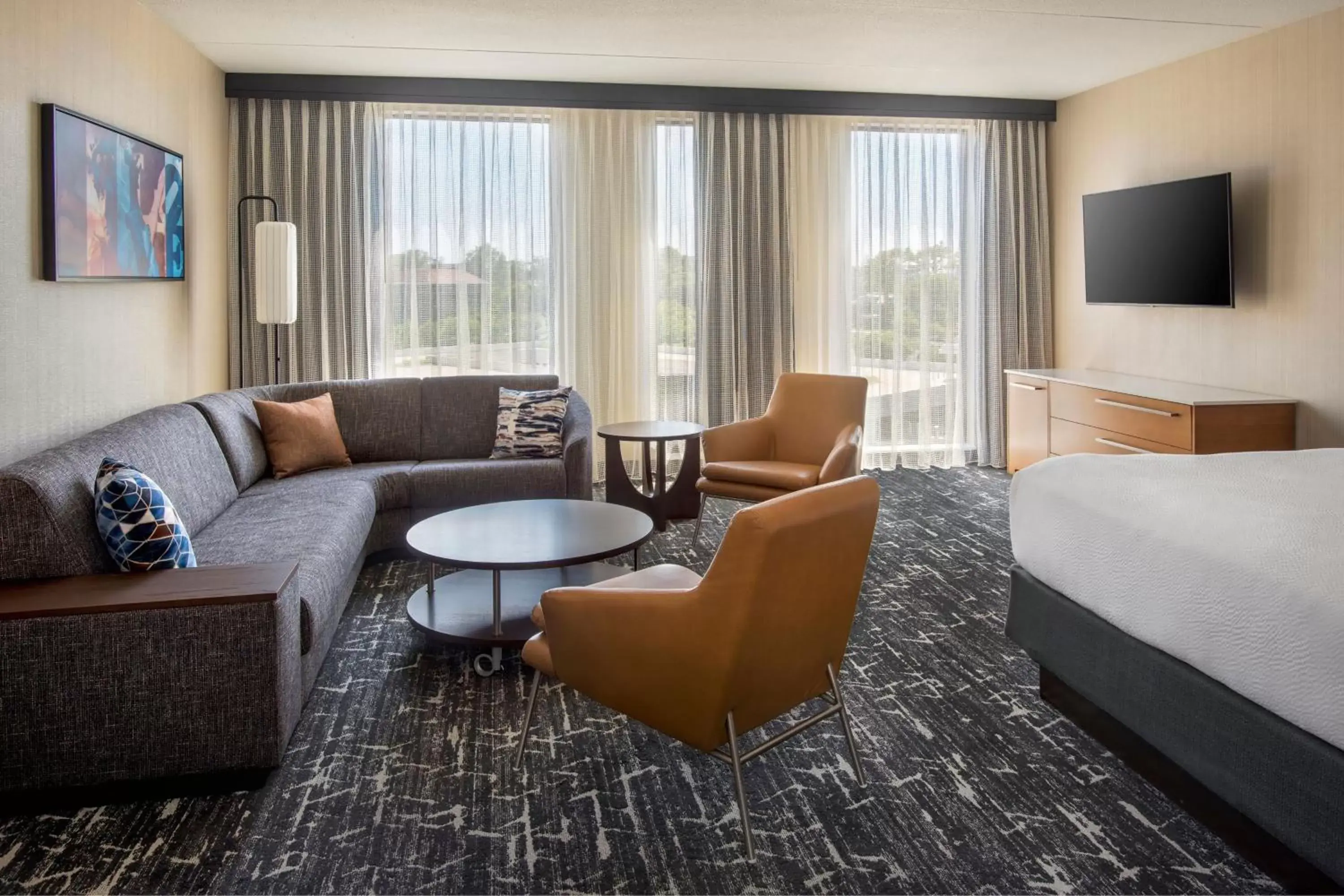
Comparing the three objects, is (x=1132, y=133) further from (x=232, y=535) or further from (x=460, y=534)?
(x=232, y=535)

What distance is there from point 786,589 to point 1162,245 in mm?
4572

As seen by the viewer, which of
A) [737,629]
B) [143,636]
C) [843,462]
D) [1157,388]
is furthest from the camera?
[1157,388]

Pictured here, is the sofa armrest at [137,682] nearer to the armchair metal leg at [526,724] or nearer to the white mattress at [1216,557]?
the armchair metal leg at [526,724]

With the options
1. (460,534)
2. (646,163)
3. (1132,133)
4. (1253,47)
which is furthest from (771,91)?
(460,534)

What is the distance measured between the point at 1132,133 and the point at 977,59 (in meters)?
1.21

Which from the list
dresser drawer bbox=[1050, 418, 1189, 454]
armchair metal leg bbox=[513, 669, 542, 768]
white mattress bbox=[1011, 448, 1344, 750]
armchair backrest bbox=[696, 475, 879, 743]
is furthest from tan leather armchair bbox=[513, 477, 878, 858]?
dresser drawer bbox=[1050, 418, 1189, 454]

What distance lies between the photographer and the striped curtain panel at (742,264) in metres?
6.54

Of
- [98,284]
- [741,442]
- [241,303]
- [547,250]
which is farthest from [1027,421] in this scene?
[98,284]

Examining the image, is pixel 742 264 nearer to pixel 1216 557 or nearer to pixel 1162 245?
pixel 1162 245

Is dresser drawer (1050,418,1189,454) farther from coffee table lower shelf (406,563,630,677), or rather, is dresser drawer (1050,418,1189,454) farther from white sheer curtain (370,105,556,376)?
white sheer curtain (370,105,556,376)

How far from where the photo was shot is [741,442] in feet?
17.3

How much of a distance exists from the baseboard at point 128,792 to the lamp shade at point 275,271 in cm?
348

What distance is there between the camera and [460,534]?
3545 millimetres

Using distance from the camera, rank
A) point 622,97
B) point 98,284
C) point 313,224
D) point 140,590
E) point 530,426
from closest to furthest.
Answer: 1. point 140,590
2. point 98,284
3. point 530,426
4. point 313,224
5. point 622,97
